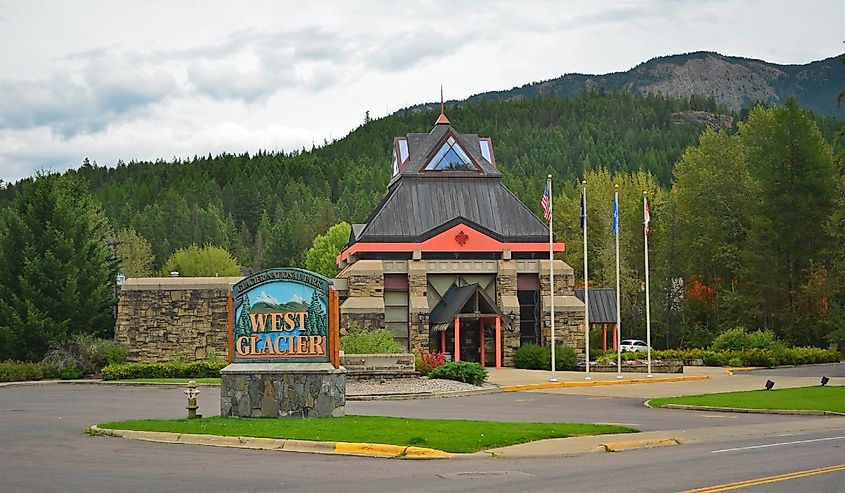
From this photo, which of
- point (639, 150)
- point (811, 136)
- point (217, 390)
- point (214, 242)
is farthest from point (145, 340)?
point (639, 150)

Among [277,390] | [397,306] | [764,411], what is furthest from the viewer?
[397,306]

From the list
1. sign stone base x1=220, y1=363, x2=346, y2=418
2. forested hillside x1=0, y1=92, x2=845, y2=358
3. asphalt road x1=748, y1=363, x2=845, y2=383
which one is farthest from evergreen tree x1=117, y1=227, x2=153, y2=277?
sign stone base x1=220, y1=363, x2=346, y2=418

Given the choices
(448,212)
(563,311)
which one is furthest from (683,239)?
(448,212)

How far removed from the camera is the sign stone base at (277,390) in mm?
22766

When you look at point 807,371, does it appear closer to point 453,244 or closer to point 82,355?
point 453,244

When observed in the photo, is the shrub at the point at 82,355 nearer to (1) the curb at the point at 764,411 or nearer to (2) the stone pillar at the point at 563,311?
(2) the stone pillar at the point at 563,311

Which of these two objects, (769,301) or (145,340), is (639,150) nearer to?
(769,301)

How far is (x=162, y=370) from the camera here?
44812mm

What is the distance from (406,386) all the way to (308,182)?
468 ft

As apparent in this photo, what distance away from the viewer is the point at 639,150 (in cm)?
17900

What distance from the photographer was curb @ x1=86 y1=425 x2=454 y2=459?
17.5 m

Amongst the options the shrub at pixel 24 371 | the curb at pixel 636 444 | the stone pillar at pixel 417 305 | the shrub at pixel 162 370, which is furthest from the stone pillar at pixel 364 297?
the curb at pixel 636 444

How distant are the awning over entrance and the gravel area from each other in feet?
49.7

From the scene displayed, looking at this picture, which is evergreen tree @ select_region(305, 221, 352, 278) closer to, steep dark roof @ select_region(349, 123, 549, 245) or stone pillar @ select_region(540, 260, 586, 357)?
steep dark roof @ select_region(349, 123, 549, 245)
